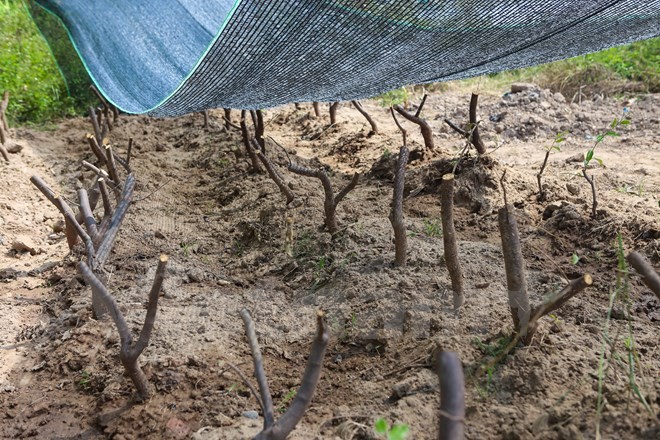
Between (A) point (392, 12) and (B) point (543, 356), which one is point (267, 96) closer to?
(A) point (392, 12)

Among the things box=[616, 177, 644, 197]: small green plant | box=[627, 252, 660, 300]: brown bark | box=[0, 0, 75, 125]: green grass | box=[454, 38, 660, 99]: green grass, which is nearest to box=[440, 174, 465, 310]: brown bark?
box=[627, 252, 660, 300]: brown bark

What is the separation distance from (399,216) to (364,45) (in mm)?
879

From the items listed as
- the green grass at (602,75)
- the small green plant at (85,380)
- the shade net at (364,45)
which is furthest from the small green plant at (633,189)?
the small green plant at (85,380)

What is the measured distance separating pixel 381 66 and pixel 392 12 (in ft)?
1.22

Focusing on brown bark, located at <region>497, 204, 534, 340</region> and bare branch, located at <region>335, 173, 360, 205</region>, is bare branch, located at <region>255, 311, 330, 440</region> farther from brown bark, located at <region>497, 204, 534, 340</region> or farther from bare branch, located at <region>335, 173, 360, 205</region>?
bare branch, located at <region>335, 173, 360, 205</region>

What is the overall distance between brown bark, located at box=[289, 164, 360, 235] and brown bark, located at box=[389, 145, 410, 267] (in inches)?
12.3

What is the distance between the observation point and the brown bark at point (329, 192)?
3.24m

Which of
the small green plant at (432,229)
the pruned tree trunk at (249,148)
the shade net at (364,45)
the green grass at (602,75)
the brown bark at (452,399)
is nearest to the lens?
the brown bark at (452,399)

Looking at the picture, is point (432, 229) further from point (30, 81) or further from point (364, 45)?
point (30, 81)

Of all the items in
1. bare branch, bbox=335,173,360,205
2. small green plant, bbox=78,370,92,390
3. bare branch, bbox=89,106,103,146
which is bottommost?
small green plant, bbox=78,370,92,390

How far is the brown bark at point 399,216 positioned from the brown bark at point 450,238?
31 cm

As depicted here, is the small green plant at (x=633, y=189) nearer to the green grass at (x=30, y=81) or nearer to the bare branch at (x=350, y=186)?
the bare branch at (x=350, y=186)

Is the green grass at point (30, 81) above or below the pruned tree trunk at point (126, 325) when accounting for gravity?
above

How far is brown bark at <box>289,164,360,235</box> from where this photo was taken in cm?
324
